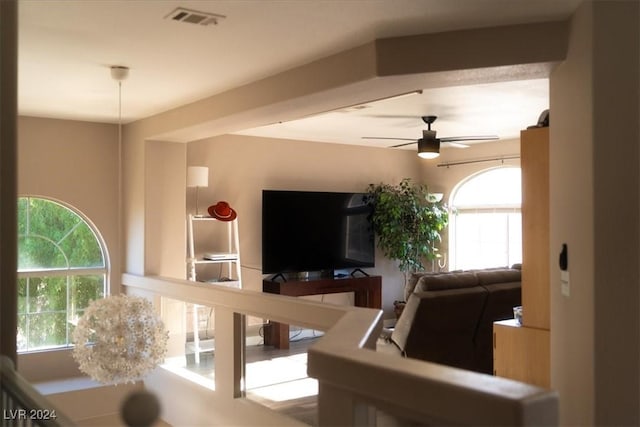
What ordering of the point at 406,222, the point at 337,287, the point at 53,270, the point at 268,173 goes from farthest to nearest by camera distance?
1. the point at 406,222
2. the point at 337,287
3. the point at 268,173
4. the point at 53,270

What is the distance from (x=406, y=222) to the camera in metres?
7.90

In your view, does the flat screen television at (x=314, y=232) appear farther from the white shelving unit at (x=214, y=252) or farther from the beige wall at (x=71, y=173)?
the beige wall at (x=71, y=173)

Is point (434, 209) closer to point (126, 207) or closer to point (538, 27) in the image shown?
point (126, 207)

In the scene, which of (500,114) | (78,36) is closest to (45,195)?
(78,36)

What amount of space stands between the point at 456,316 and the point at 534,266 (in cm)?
170

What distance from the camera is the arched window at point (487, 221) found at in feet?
25.2

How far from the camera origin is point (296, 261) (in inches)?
283

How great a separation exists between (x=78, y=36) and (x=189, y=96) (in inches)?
61.1

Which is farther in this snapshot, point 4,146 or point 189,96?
point 189,96

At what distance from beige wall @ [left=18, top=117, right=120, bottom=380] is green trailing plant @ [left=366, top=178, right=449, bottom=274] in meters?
3.37

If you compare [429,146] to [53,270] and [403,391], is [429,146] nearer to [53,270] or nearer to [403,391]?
[53,270]

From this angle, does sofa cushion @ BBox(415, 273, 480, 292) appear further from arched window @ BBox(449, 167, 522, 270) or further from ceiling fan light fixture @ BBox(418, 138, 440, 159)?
arched window @ BBox(449, 167, 522, 270)

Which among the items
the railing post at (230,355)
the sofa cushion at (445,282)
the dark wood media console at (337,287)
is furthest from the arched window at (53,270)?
the sofa cushion at (445,282)

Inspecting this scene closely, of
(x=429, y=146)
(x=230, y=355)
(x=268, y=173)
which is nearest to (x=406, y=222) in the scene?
(x=268, y=173)
